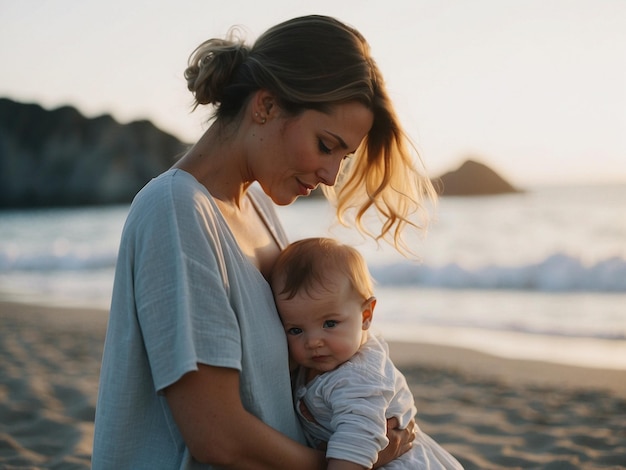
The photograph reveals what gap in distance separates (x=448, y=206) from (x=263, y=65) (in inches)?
1009

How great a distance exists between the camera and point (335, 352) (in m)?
2.15

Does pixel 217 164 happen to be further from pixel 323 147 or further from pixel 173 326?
pixel 173 326

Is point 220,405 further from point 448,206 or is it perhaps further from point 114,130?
point 114,130

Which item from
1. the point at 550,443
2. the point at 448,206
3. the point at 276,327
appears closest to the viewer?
the point at 276,327

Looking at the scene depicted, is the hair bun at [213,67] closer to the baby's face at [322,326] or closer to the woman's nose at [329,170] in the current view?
the woman's nose at [329,170]

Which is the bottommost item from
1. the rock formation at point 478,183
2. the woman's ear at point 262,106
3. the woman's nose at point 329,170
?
the rock formation at point 478,183

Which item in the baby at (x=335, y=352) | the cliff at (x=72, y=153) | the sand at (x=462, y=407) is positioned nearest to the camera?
the baby at (x=335, y=352)

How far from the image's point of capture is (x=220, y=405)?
1794mm

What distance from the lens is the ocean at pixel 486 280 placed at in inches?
271

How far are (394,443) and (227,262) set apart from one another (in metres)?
0.74

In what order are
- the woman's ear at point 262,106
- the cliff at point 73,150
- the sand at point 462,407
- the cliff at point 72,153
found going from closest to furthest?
the woman's ear at point 262,106 < the sand at point 462,407 < the cliff at point 72,153 < the cliff at point 73,150

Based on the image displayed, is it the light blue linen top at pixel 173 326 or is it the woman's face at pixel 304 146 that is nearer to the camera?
the light blue linen top at pixel 173 326

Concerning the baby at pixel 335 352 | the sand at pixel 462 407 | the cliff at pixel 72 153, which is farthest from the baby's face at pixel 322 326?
the cliff at pixel 72 153

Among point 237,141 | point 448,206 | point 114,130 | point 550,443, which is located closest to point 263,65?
point 237,141
